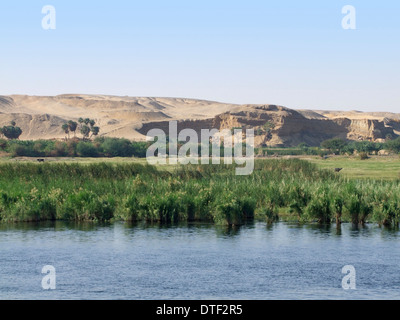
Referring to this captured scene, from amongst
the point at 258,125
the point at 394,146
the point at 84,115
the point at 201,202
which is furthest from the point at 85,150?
the point at 84,115

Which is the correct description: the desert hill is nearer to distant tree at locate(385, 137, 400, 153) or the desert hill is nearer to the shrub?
distant tree at locate(385, 137, 400, 153)

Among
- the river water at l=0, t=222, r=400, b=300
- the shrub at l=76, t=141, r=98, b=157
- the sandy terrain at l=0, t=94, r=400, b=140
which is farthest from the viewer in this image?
the sandy terrain at l=0, t=94, r=400, b=140

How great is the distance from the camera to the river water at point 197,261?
17109 mm

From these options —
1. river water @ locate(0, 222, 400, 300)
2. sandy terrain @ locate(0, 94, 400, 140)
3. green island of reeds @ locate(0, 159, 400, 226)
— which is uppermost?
sandy terrain @ locate(0, 94, 400, 140)

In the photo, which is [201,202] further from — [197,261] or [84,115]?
[84,115]

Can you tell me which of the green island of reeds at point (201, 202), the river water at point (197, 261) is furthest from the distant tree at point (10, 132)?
the river water at point (197, 261)

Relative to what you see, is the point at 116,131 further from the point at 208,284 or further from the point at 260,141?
the point at 208,284

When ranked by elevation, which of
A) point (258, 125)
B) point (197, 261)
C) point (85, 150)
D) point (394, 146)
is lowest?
point (197, 261)

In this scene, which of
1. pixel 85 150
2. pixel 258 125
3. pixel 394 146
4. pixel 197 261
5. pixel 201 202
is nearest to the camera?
pixel 197 261

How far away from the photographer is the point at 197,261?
20.4 m

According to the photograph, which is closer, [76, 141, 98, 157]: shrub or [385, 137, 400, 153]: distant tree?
[76, 141, 98, 157]: shrub

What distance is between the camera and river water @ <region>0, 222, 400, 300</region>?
17.1 metres

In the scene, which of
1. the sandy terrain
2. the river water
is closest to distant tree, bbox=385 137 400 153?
the sandy terrain
